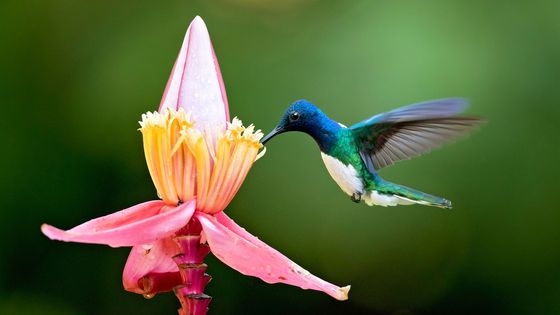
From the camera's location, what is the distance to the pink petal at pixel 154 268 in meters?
0.97

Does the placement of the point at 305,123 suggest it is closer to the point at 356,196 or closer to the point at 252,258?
the point at 356,196

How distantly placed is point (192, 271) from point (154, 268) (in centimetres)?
11

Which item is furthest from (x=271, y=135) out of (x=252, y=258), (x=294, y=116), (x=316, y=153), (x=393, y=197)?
(x=316, y=153)

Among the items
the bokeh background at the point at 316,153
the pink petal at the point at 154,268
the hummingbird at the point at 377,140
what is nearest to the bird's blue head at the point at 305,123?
the hummingbird at the point at 377,140

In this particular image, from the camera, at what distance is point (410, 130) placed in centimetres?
148

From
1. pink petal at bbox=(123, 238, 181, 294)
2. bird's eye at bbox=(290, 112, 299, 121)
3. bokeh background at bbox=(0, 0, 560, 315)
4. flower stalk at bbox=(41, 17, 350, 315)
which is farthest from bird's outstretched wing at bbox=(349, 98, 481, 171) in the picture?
bokeh background at bbox=(0, 0, 560, 315)

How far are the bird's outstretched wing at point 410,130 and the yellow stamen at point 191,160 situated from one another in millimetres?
417

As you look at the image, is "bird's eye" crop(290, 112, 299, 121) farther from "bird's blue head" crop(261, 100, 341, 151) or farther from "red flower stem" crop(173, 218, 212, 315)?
"red flower stem" crop(173, 218, 212, 315)

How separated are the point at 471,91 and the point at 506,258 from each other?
1.97ft

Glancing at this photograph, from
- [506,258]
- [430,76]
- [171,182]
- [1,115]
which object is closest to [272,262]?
[171,182]

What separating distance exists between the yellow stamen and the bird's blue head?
0.65 feet

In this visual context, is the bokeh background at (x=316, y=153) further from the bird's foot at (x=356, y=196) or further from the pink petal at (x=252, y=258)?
the pink petal at (x=252, y=258)

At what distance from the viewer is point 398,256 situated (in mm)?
2770

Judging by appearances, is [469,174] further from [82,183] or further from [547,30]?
[82,183]
